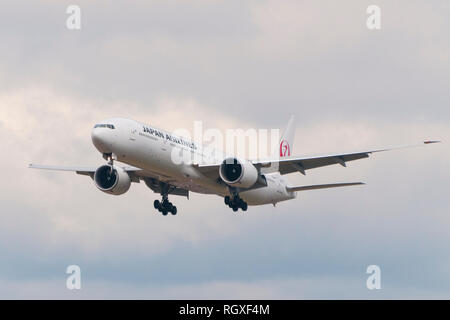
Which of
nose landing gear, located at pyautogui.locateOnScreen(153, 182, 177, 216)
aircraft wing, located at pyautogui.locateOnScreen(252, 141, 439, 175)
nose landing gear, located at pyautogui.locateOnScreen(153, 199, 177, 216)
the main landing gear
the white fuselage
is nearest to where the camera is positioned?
the white fuselage

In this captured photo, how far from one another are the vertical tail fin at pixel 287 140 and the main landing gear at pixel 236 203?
13.7m

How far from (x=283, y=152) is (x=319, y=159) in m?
16.9

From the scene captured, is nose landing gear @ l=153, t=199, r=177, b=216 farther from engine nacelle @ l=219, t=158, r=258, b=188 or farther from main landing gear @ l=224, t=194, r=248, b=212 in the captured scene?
engine nacelle @ l=219, t=158, r=258, b=188

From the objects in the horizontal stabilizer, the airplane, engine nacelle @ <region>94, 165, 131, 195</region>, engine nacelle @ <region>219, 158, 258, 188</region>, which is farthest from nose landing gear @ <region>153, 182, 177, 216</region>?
the horizontal stabilizer

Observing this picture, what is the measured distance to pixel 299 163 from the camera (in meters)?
59.0

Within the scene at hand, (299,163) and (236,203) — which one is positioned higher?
(299,163)

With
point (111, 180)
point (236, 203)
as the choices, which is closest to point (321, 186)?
point (236, 203)

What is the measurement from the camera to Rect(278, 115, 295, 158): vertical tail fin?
245 ft

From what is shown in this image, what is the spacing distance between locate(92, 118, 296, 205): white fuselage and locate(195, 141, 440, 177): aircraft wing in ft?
2.44

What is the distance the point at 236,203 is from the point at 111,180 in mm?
8706

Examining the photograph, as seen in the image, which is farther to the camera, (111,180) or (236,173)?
(111,180)

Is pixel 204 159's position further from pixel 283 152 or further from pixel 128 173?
pixel 283 152

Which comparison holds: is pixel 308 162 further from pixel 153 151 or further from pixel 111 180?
pixel 111 180
